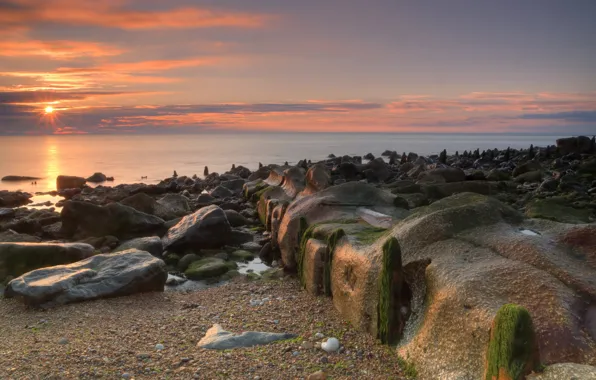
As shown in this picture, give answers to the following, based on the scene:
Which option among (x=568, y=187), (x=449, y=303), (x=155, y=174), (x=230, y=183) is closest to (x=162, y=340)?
(x=449, y=303)

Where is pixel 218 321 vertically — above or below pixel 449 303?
below

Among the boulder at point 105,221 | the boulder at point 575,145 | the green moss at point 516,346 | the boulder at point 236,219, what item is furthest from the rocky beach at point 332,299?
the boulder at point 575,145

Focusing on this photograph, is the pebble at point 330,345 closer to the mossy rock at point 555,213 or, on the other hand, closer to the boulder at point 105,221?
the mossy rock at point 555,213

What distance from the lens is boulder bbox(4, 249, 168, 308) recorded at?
8688 millimetres

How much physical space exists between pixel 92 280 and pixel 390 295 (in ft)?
19.1

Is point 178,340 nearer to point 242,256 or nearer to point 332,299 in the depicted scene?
point 332,299

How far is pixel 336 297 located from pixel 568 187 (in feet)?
49.1

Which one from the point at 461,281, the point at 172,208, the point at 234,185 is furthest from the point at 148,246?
the point at 234,185

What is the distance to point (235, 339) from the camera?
6742mm

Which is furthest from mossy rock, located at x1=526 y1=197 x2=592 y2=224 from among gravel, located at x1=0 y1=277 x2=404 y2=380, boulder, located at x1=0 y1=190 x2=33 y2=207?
boulder, located at x1=0 y1=190 x2=33 y2=207

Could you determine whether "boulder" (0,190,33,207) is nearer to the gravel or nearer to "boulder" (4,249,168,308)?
"boulder" (4,249,168,308)

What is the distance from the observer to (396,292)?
6035mm

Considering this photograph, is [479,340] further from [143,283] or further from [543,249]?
[143,283]

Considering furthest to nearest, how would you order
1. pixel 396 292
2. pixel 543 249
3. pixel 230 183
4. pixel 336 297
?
pixel 230 183
pixel 336 297
pixel 396 292
pixel 543 249
